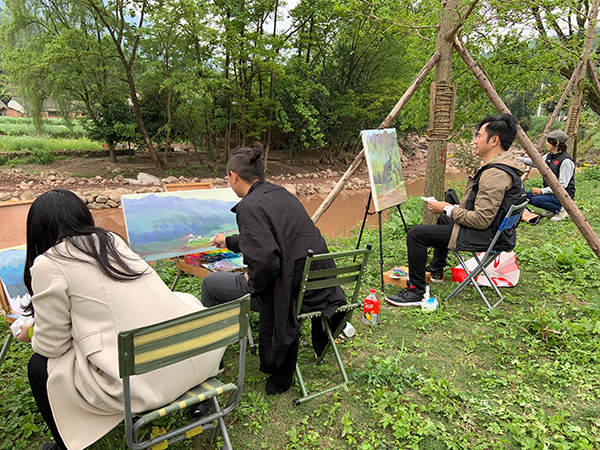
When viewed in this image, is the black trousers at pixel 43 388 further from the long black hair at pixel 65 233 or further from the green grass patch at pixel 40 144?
the green grass patch at pixel 40 144

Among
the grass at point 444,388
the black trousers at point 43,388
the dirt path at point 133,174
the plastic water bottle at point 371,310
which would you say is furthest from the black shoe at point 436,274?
the dirt path at point 133,174

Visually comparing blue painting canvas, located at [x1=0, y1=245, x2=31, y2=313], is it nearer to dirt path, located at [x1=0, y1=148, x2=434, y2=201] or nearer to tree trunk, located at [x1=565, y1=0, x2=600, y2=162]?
tree trunk, located at [x1=565, y1=0, x2=600, y2=162]

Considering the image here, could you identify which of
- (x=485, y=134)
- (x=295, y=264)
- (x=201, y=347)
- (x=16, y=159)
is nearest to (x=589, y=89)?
(x=485, y=134)

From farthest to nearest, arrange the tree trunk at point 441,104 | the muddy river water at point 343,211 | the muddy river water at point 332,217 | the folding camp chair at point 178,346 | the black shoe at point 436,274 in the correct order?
the muddy river water at point 343,211
the tree trunk at point 441,104
the black shoe at point 436,274
the muddy river water at point 332,217
the folding camp chair at point 178,346

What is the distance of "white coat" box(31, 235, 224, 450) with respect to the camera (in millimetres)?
1451

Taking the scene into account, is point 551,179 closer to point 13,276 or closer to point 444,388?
point 444,388

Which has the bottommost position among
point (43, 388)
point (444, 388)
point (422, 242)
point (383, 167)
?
point (444, 388)

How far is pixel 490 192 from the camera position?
300cm

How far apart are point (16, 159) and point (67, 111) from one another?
260 cm

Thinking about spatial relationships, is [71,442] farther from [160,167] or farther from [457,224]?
[160,167]

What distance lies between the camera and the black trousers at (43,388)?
1592 millimetres

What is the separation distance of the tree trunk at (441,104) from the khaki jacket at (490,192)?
1.36 m

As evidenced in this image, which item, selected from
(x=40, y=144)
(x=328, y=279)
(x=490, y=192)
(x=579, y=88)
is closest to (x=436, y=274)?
(x=490, y=192)

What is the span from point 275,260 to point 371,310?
53.4 inches
